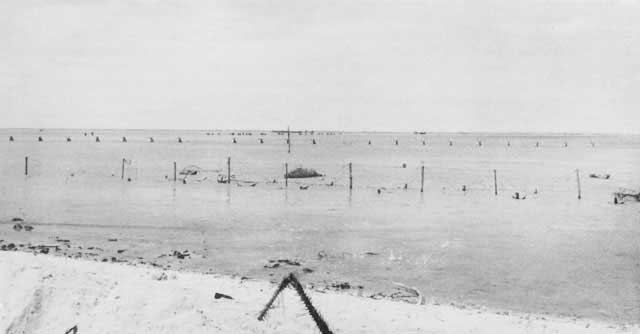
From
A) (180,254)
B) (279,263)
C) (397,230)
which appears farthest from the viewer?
(397,230)

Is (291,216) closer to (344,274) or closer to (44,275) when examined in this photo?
(344,274)

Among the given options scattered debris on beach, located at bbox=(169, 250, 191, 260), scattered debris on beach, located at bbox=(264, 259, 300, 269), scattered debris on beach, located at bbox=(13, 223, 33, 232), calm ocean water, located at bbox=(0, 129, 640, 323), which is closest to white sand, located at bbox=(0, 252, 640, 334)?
calm ocean water, located at bbox=(0, 129, 640, 323)

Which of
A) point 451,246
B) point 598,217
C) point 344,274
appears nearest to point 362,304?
point 344,274

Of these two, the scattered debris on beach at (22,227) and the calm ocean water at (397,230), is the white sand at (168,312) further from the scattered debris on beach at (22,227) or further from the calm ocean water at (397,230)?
the scattered debris on beach at (22,227)

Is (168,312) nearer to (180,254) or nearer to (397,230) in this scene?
(180,254)

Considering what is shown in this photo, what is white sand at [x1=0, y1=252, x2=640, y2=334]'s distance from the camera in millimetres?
8547

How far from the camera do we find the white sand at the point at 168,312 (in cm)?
855

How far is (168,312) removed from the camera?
8648 mm

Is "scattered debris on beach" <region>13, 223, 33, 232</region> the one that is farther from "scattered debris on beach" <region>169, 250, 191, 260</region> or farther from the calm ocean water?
"scattered debris on beach" <region>169, 250, 191, 260</region>

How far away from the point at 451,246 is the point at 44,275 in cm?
1557

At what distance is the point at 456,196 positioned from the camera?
41969 millimetres

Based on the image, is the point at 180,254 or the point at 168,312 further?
the point at 180,254

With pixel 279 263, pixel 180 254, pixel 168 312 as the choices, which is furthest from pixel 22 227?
pixel 168 312

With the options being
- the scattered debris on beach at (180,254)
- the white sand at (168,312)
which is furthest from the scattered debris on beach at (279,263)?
the white sand at (168,312)
